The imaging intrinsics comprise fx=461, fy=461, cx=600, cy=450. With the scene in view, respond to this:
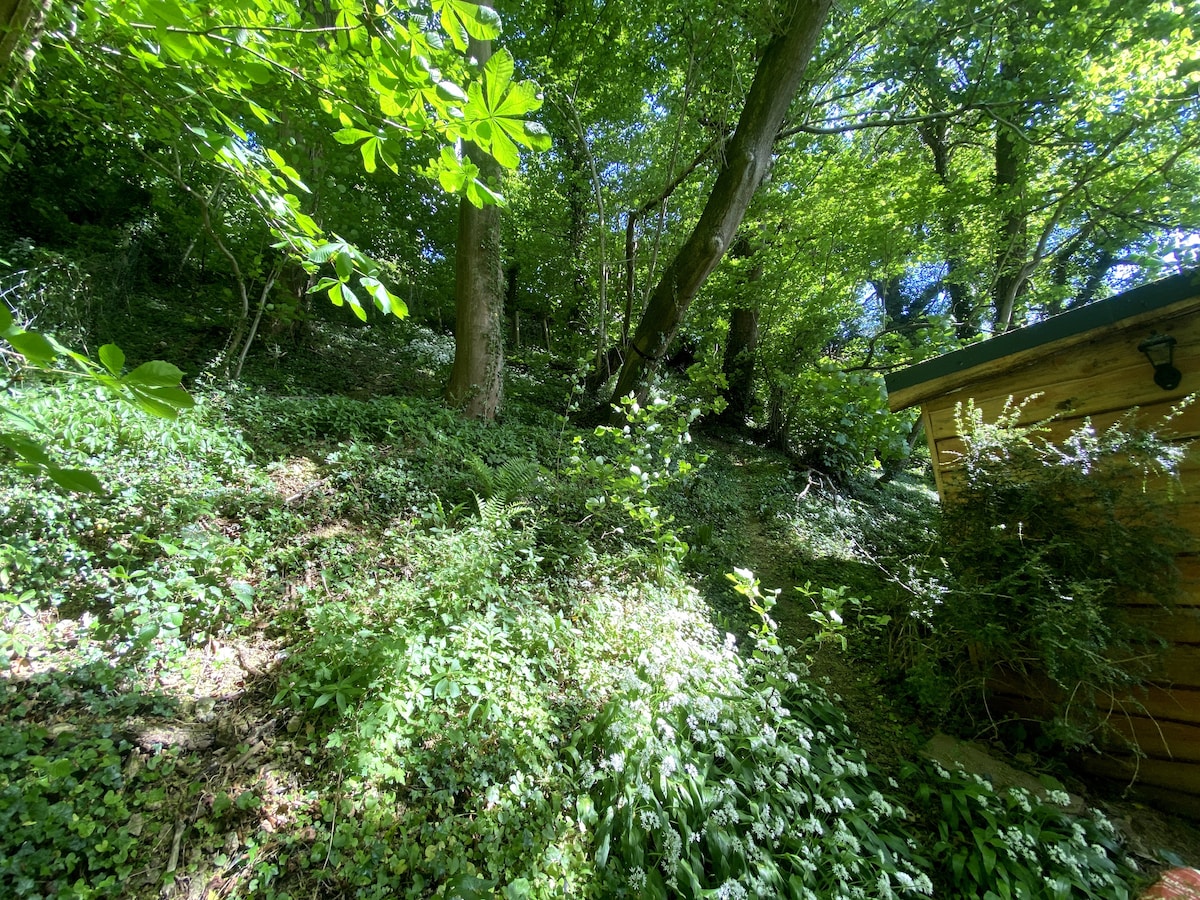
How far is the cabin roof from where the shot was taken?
8.99ft

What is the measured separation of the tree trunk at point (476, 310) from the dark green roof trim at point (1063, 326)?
4.32m

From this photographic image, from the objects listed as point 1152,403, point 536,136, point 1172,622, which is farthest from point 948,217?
point 536,136

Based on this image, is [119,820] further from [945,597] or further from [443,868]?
[945,597]

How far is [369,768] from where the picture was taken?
1844mm

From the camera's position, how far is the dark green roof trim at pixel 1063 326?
271 centimetres

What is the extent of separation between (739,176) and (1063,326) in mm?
3328

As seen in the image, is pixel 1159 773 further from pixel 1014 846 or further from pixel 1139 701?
pixel 1014 846

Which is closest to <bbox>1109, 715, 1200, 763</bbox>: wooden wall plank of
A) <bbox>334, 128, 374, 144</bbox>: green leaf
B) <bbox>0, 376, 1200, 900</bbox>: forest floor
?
<bbox>0, 376, 1200, 900</bbox>: forest floor

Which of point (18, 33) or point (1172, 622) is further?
point (1172, 622)

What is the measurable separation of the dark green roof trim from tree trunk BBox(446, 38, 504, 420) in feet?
14.2

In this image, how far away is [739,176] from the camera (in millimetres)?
5039

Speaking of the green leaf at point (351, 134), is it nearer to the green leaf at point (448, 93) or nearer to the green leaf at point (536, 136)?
the green leaf at point (448, 93)

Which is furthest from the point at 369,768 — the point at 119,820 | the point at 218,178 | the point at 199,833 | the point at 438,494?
the point at 218,178

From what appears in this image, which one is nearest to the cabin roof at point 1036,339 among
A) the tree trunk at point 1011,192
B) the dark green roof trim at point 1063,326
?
the dark green roof trim at point 1063,326
